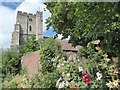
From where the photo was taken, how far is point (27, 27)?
254 ft

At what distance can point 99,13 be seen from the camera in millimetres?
4238

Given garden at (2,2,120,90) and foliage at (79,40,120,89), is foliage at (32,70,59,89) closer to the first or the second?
garden at (2,2,120,90)

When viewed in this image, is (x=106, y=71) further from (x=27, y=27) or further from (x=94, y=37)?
(x=27, y=27)

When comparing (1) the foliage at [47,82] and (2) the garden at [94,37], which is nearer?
(2) the garden at [94,37]

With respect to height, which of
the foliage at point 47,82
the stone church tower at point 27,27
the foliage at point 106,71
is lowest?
the foliage at point 47,82

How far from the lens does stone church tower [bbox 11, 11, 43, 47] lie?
72.8m

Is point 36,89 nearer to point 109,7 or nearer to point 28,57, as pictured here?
point 109,7

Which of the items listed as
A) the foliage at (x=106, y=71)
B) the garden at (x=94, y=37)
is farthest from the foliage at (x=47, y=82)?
the foliage at (x=106, y=71)

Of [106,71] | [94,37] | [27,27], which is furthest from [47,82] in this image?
[27,27]

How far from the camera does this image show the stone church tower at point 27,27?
239 ft

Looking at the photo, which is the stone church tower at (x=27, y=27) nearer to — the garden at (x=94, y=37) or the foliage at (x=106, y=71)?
the garden at (x=94, y=37)

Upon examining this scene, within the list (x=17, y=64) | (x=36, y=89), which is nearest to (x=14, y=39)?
(x=17, y=64)

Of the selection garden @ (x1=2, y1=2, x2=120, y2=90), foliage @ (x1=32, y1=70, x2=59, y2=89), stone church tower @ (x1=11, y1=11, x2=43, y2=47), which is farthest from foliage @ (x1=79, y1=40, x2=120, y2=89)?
stone church tower @ (x1=11, y1=11, x2=43, y2=47)

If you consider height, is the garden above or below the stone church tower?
below
